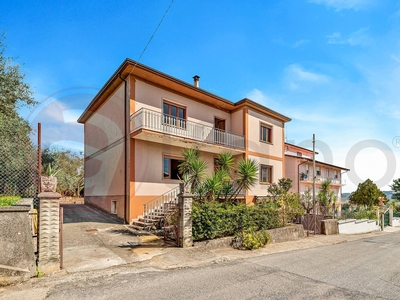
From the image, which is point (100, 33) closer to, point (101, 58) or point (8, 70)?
point (101, 58)

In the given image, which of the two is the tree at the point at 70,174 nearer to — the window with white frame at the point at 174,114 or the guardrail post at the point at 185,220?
the window with white frame at the point at 174,114

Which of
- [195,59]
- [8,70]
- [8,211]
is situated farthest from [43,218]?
[8,70]

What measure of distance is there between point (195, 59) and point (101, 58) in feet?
11.8

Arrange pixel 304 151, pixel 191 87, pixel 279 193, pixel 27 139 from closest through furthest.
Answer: pixel 27 139 < pixel 279 193 < pixel 191 87 < pixel 304 151

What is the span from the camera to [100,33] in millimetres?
8391

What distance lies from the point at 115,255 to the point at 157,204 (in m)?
5.51

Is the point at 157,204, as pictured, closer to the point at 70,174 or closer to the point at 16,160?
the point at 16,160

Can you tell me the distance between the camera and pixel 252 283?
510 cm

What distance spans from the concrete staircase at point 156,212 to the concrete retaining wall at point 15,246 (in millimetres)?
5603

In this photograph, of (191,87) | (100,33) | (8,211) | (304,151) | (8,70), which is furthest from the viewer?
(304,151)

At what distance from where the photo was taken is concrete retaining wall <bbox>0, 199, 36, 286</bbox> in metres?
4.79

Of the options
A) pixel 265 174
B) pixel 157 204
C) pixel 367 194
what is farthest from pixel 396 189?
pixel 157 204

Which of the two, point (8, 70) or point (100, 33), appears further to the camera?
point (8, 70)

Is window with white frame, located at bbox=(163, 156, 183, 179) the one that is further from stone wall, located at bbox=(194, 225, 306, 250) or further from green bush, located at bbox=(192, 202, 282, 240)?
stone wall, located at bbox=(194, 225, 306, 250)
